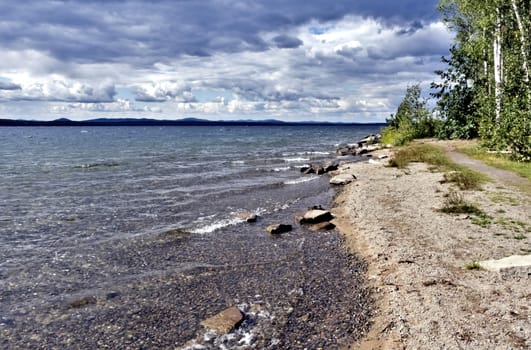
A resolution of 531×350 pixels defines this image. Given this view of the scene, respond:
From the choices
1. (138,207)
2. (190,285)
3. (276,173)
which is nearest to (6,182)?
(138,207)

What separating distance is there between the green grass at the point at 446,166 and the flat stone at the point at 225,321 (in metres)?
15.4

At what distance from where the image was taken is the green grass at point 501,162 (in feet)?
79.9

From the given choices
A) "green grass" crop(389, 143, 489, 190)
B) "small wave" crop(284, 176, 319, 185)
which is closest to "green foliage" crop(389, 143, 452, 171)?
"green grass" crop(389, 143, 489, 190)

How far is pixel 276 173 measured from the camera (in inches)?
1359

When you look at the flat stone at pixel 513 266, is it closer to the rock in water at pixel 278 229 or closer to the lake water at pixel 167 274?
the lake water at pixel 167 274

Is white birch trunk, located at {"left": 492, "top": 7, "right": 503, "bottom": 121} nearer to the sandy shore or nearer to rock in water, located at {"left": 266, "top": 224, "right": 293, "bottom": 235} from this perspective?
the sandy shore

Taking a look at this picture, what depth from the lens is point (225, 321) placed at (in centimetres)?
855

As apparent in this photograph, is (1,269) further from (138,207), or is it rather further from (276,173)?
(276,173)

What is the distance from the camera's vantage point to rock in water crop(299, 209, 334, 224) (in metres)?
16.5

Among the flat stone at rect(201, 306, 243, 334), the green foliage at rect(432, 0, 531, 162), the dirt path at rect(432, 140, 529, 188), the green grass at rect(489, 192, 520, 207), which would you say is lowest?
the flat stone at rect(201, 306, 243, 334)

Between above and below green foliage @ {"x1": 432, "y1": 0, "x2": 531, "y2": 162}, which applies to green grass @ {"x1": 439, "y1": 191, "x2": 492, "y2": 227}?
below

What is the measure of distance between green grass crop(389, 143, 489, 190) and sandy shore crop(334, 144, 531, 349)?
0.89 meters

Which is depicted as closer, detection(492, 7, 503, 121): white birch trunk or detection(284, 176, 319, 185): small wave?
detection(284, 176, 319, 185): small wave

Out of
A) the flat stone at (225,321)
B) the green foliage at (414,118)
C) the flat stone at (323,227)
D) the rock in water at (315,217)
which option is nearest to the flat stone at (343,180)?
the rock in water at (315,217)
